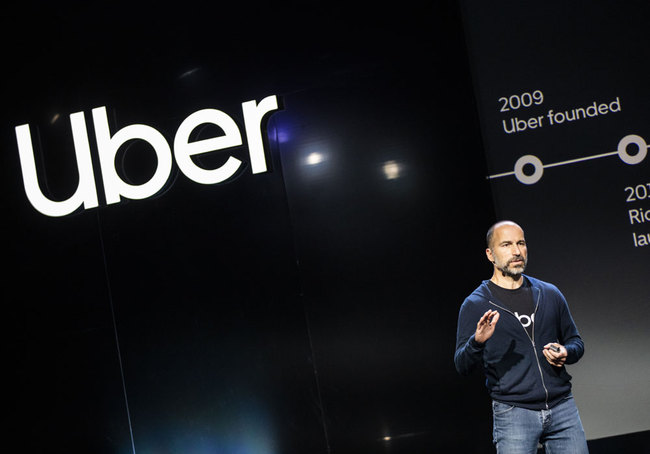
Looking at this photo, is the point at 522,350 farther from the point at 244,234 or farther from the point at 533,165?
the point at 244,234

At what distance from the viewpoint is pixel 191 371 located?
4.73 m

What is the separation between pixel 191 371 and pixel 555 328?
2.84 meters

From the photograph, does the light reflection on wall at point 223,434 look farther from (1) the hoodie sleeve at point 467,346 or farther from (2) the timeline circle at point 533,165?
(2) the timeline circle at point 533,165

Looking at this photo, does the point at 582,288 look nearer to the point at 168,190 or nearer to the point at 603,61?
the point at 603,61

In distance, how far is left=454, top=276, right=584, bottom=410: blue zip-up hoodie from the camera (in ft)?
9.75

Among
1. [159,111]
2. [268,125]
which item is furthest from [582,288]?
[159,111]

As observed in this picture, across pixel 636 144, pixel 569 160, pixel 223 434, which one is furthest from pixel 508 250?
pixel 223 434

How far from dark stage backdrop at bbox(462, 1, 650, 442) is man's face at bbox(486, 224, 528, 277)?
1160 mm

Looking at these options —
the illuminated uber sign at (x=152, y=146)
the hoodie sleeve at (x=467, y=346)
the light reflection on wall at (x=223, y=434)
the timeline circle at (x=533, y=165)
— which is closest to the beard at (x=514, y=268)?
the hoodie sleeve at (x=467, y=346)

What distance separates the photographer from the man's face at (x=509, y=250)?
3.17 metres

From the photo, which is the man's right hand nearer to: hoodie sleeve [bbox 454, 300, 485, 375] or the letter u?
hoodie sleeve [bbox 454, 300, 485, 375]

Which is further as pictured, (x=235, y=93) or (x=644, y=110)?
(x=235, y=93)

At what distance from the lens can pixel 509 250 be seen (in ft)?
10.4

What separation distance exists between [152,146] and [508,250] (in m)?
2.95
